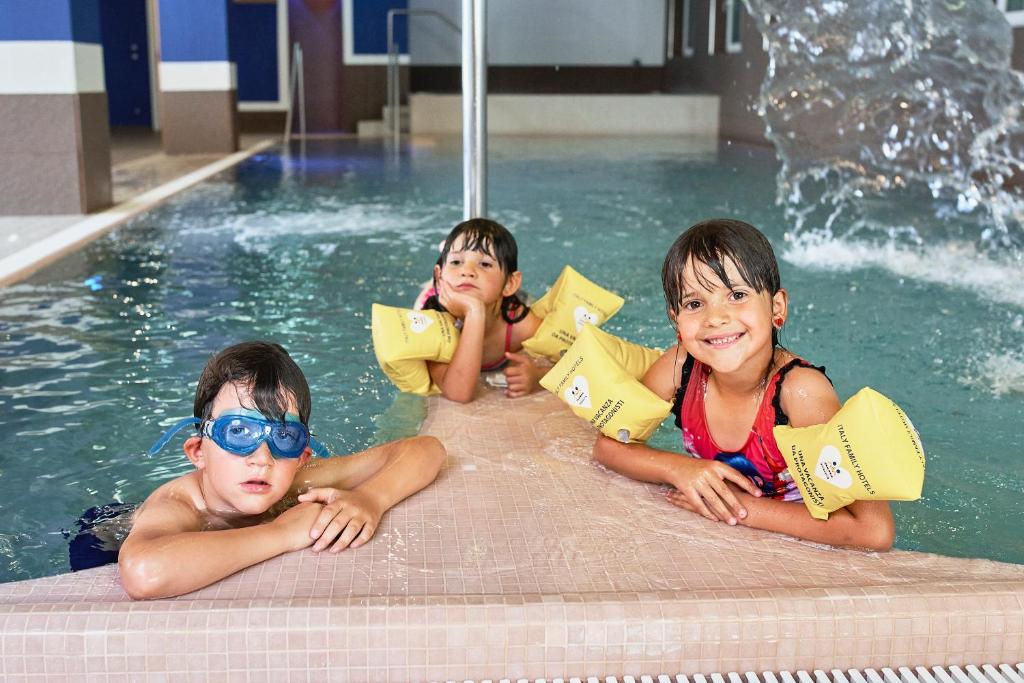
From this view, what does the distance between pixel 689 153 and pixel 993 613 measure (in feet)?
43.3

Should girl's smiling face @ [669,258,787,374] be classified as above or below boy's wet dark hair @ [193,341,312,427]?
above

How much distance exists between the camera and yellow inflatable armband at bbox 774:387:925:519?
1.98 metres

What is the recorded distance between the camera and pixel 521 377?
3.30 metres

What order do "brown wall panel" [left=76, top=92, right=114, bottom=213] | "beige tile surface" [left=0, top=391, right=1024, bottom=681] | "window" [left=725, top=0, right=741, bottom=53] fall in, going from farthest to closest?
"window" [left=725, top=0, right=741, bottom=53] < "brown wall panel" [left=76, top=92, right=114, bottom=213] < "beige tile surface" [left=0, top=391, right=1024, bottom=681]

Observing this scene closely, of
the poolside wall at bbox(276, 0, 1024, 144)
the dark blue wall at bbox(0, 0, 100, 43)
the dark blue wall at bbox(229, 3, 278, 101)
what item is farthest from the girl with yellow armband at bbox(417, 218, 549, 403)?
the dark blue wall at bbox(229, 3, 278, 101)

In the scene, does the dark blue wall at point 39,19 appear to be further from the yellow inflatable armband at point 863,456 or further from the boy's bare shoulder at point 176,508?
the yellow inflatable armband at point 863,456

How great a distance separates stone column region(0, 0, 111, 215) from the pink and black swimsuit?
6.78 metres

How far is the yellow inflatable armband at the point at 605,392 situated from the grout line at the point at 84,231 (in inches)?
157

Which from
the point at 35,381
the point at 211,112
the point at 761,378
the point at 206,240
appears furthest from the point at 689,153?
the point at 761,378

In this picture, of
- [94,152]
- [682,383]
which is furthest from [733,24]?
[682,383]

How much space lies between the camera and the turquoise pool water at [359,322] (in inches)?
121

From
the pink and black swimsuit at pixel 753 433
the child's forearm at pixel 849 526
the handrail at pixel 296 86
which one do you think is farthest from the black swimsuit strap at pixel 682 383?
the handrail at pixel 296 86

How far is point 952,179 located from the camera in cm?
1047

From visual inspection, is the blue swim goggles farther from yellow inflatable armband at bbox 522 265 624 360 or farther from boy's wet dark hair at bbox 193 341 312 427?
yellow inflatable armband at bbox 522 265 624 360
